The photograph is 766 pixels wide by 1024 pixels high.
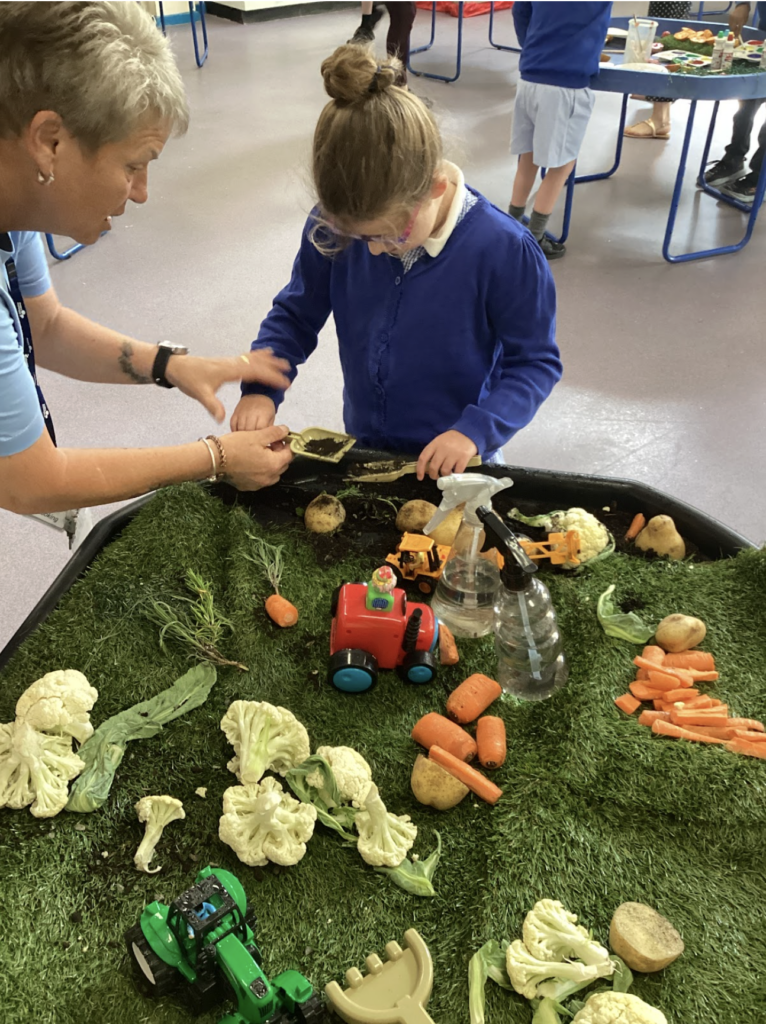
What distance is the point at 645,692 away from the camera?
1014 millimetres

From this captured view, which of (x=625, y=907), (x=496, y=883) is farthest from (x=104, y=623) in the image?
(x=625, y=907)

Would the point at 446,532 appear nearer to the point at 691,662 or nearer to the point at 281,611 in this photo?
A: the point at 281,611

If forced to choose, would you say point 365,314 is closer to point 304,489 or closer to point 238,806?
point 304,489

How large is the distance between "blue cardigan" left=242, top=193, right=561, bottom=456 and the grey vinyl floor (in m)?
0.06

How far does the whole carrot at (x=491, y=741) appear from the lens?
0.94 metres

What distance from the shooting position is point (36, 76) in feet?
2.67

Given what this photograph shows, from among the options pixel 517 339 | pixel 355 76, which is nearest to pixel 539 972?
pixel 517 339

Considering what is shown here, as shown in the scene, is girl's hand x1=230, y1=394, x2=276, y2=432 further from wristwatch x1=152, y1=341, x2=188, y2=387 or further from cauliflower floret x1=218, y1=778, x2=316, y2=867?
cauliflower floret x1=218, y1=778, x2=316, y2=867

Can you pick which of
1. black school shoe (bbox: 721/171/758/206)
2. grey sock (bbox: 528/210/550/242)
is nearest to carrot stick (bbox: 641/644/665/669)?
grey sock (bbox: 528/210/550/242)

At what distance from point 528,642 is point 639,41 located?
3.08 m

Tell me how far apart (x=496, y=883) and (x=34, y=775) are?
19.6 inches

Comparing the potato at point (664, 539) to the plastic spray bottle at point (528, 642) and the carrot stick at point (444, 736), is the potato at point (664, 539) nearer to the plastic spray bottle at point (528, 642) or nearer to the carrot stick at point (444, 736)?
the plastic spray bottle at point (528, 642)

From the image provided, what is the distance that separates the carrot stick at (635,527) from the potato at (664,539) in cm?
3

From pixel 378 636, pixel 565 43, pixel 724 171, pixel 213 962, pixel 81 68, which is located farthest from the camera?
pixel 724 171
